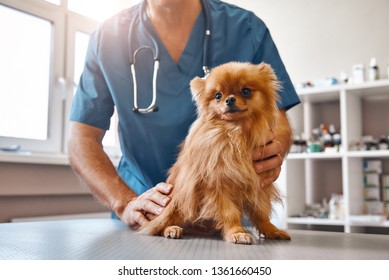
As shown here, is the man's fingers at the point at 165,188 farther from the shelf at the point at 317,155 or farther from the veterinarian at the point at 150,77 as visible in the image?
the shelf at the point at 317,155

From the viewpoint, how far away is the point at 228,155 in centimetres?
73

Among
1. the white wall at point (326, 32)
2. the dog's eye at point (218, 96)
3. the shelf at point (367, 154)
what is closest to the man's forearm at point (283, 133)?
the dog's eye at point (218, 96)

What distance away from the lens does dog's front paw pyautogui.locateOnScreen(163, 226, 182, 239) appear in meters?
0.76

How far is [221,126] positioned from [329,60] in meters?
2.28

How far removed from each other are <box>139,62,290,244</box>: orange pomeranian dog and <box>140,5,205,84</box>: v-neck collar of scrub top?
29cm

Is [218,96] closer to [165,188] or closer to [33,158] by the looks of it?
[165,188]

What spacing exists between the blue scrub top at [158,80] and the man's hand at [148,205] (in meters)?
0.19

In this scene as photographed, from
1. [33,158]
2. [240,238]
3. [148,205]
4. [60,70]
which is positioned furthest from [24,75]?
[240,238]

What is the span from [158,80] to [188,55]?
98 mm

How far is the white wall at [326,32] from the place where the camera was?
102 inches

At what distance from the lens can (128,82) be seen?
1.10m

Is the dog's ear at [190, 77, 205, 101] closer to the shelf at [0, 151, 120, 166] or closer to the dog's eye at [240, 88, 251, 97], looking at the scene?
the dog's eye at [240, 88, 251, 97]
